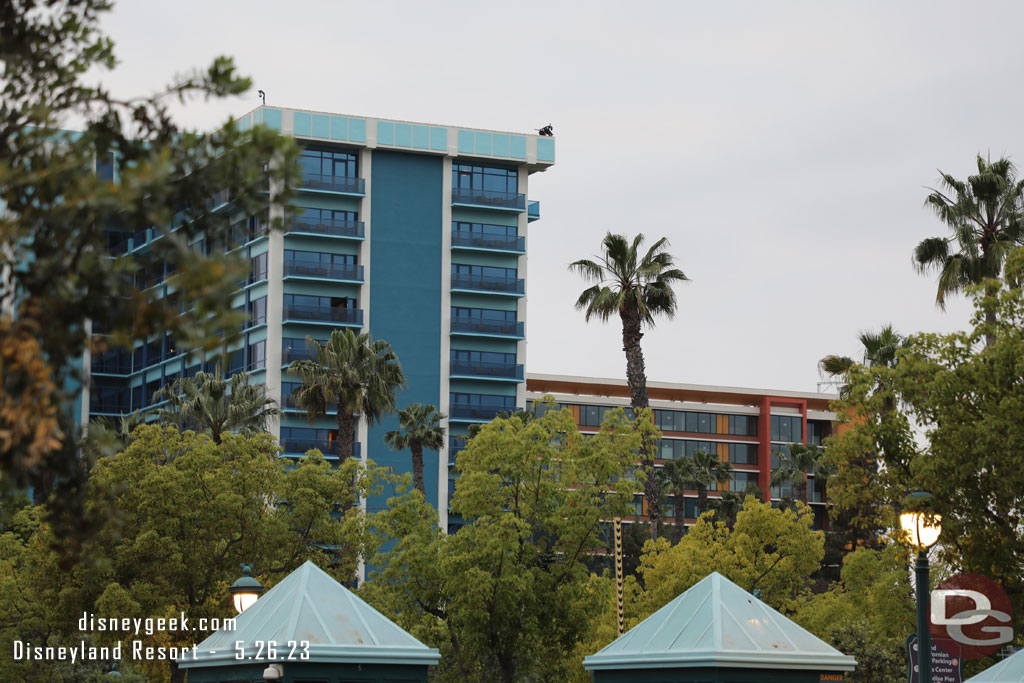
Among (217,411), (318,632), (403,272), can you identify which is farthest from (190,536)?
(403,272)

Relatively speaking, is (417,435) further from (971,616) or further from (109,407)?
(971,616)

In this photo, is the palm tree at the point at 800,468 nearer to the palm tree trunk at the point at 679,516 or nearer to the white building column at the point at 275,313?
the palm tree trunk at the point at 679,516

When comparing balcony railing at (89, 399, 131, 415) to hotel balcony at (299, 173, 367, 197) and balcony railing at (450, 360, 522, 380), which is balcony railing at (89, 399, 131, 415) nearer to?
hotel balcony at (299, 173, 367, 197)

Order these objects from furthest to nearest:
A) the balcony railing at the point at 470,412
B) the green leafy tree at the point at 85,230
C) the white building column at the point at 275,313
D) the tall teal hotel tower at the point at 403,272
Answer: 1. the balcony railing at the point at 470,412
2. the tall teal hotel tower at the point at 403,272
3. the white building column at the point at 275,313
4. the green leafy tree at the point at 85,230

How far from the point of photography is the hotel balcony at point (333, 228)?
299ft

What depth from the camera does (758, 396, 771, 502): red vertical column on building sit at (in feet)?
393

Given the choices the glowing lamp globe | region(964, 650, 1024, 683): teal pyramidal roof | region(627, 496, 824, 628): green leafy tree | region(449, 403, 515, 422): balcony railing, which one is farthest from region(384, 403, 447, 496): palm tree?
the glowing lamp globe

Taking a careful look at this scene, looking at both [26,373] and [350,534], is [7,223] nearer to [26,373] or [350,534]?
[26,373]

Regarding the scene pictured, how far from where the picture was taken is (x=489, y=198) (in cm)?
9744

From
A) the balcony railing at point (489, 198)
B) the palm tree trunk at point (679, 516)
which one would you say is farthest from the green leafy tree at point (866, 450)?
the balcony railing at point (489, 198)

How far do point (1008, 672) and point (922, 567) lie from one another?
560 cm

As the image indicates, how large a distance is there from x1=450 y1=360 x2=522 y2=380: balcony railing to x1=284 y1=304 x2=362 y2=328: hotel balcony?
744 centimetres

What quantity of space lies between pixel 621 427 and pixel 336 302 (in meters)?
55.9

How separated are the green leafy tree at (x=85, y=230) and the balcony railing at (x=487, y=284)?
86187 mm
